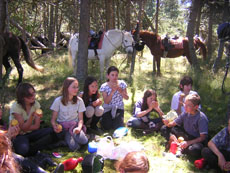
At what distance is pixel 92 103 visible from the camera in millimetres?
3854

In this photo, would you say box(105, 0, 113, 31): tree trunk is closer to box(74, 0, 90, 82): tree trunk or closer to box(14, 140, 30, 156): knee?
box(74, 0, 90, 82): tree trunk

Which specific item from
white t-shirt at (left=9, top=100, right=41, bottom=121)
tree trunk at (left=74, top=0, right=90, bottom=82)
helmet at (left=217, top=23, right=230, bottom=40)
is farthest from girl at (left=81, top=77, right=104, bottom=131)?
tree trunk at (left=74, top=0, right=90, bottom=82)

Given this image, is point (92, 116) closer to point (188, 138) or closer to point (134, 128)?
point (134, 128)

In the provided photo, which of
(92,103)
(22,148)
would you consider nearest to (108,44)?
(92,103)

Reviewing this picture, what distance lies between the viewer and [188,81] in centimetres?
388

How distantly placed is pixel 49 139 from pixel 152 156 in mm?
1416

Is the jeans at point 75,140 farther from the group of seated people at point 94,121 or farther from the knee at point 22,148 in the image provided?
the knee at point 22,148

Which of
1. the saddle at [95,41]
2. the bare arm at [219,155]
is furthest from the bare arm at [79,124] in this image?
the saddle at [95,41]

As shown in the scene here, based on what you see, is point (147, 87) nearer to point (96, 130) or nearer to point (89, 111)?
point (96, 130)

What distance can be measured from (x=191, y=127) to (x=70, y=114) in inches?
68.2

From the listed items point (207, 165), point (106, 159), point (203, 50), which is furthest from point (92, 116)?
point (203, 50)

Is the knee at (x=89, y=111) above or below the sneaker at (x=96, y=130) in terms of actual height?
above

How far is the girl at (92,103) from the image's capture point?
377cm

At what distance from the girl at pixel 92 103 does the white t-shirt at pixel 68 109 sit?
0.24 meters
